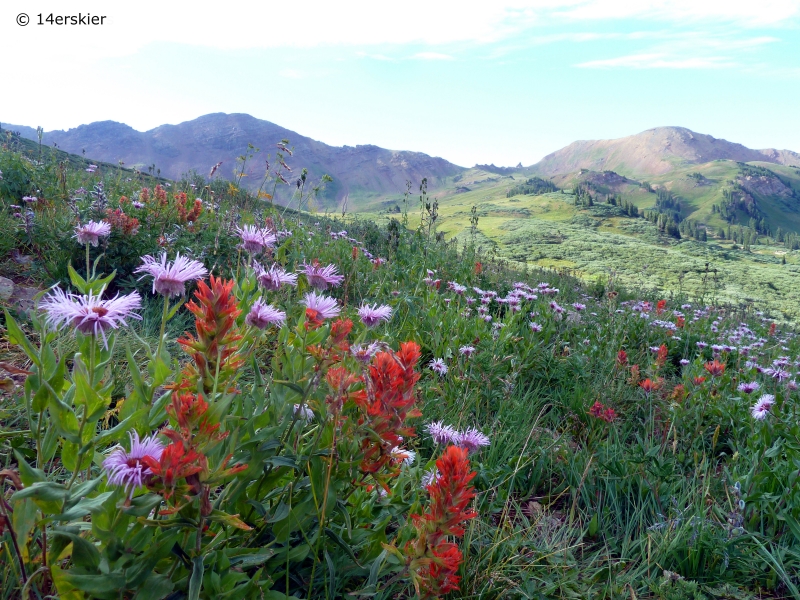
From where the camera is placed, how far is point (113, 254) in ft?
14.2

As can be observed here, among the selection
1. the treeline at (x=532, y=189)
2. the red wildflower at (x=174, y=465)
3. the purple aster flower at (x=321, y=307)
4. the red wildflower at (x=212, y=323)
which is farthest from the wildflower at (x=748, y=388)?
the treeline at (x=532, y=189)

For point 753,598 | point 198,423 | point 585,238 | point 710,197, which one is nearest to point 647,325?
point 753,598

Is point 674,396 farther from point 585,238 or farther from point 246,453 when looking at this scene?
point 585,238

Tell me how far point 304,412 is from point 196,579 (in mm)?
539

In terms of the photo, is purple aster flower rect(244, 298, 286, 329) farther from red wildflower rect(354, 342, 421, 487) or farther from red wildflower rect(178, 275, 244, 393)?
red wildflower rect(354, 342, 421, 487)

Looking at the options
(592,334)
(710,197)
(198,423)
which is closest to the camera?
(198,423)

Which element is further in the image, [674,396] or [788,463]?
[674,396]

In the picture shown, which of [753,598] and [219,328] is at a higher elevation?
[219,328]

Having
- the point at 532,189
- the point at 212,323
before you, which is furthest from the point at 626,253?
the point at 532,189

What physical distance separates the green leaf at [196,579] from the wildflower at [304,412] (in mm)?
436

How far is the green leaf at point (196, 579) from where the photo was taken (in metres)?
1.04

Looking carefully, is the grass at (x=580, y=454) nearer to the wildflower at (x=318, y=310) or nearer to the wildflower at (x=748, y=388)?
the wildflower at (x=748, y=388)

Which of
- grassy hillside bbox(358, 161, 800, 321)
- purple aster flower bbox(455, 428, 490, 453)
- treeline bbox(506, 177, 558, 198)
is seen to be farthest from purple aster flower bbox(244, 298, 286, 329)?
treeline bbox(506, 177, 558, 198)

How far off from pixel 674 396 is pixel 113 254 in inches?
191
